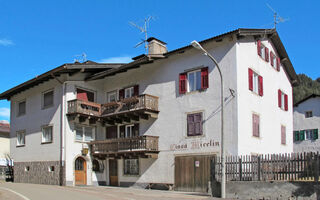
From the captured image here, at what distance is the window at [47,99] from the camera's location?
29.3 m

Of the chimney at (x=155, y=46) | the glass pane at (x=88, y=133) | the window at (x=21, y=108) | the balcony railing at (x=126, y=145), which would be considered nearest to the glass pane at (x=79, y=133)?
the glass pane at (x=88, y=133)

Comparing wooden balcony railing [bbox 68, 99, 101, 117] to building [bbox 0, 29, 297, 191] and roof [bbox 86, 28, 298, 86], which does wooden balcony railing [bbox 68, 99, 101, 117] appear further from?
roof [bbox 86, 28, 298, 86]

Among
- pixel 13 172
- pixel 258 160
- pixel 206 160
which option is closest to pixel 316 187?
pixel 258 160

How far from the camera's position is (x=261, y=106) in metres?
24.6

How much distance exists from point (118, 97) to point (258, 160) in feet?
44.6

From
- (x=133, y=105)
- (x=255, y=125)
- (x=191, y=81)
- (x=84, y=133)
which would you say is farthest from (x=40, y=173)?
(x=255, y=125)

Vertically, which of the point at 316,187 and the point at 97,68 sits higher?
the point at 97,68

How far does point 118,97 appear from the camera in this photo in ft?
93.9

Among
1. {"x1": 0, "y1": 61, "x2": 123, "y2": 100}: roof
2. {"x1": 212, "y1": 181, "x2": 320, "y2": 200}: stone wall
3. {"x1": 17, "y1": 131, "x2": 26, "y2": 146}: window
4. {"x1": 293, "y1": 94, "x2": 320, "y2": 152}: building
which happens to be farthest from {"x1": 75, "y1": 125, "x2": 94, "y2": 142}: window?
{"x1": 293, "y1": 94, "x2": 320, "y2": 152}: building

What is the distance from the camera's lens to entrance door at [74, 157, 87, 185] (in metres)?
27.5

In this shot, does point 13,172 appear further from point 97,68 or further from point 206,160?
point 206,160

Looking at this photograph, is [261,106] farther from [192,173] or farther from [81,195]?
[81,195]

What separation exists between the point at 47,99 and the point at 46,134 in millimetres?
2704

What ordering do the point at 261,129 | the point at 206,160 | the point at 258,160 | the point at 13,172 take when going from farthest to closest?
the point at 13,172
the point at 261,129
the point at 206,160
the point at 258,160
